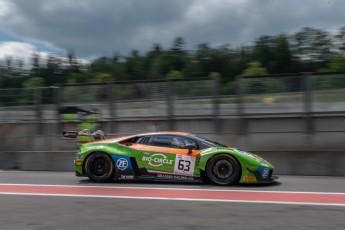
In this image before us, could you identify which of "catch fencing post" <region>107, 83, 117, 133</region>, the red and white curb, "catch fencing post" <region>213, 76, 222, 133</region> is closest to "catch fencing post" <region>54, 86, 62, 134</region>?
"catch fencing post" <region>107, 83, 117, 133</region>

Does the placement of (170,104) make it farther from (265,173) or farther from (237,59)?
(237,59)

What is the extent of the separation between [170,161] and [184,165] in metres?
0.33

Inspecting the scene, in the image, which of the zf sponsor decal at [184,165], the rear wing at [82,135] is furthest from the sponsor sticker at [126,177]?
the rear wing at [82,135]

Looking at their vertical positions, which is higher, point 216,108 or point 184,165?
point 216,108

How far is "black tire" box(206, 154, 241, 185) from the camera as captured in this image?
9.95 meters

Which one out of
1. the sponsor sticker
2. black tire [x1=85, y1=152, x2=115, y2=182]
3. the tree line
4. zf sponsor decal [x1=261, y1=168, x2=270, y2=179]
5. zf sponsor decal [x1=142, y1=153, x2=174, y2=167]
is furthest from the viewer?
the tree line

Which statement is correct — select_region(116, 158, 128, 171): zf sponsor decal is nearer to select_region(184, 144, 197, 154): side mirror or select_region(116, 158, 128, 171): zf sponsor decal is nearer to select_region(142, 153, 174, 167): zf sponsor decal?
select_region(142, 153, 174, 167): zf sponsor decal

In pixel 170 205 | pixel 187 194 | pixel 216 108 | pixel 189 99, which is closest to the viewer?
pixel 170 205

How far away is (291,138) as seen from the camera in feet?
46.7

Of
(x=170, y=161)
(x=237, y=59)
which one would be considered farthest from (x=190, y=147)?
(x=237, y=59)

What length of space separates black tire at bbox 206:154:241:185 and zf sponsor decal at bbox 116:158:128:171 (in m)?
1.96

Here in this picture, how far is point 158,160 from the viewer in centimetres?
1030

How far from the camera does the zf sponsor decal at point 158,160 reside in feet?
33.6

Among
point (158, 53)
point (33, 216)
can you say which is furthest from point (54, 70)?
point (33, 216)
